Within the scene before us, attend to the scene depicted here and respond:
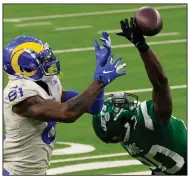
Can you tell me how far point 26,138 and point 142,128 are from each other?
95 cm

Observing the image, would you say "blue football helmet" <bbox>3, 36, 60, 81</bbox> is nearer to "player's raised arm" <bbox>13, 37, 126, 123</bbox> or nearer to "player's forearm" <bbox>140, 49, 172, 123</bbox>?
"player's raised arm" <bbox>13, 37, 126, 123</bbox>

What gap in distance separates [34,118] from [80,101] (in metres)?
0.39

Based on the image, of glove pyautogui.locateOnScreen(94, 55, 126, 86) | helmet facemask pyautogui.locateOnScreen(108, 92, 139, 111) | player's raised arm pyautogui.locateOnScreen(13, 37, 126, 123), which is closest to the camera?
player's raised arm pyautogui.locateOnScreen(13, 37, 126, 123)

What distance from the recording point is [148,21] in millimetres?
7625

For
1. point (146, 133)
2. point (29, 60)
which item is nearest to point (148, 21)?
point (146, 133)

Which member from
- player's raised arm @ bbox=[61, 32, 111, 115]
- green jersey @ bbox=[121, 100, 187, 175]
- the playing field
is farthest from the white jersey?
the playing field

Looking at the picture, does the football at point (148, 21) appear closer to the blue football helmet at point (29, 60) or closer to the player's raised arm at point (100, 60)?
the player's raised arm at point (100, 60)

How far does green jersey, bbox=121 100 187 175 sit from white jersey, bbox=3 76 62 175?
0.69 meters

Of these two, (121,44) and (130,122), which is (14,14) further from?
(130,122)

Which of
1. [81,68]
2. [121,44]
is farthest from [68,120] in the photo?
[121,44]

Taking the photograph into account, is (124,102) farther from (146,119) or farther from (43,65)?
(43,65)

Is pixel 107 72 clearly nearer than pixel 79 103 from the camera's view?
No

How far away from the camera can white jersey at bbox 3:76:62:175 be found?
7352 mm

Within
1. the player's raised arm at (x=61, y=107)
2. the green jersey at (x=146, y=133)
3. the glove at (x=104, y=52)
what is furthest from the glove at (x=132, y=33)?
the green jersey at (x=146, y=133)
